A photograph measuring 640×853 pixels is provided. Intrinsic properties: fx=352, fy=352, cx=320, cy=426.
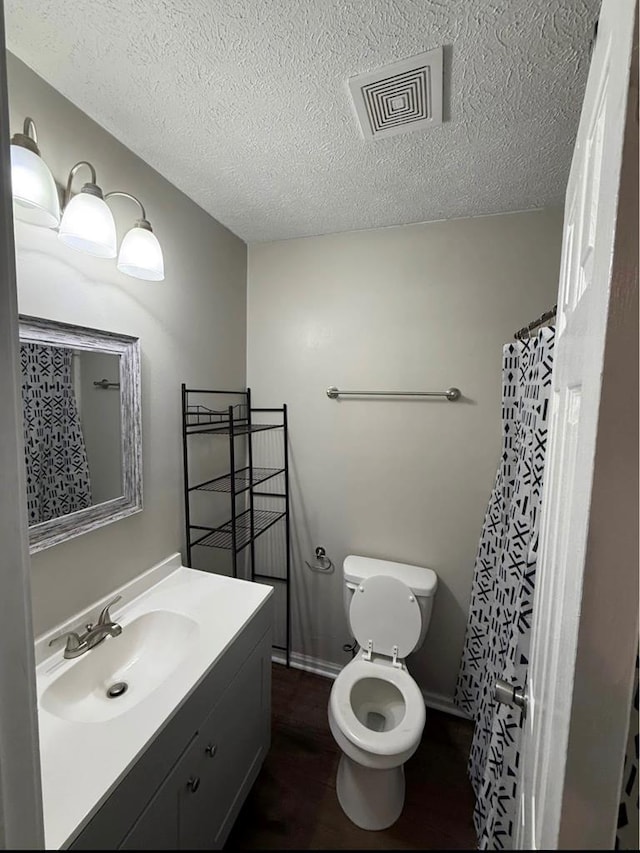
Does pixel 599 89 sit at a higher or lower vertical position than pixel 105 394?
higher

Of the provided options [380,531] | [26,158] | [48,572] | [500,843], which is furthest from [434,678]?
[26,158]

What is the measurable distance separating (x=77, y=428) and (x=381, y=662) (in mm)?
1565

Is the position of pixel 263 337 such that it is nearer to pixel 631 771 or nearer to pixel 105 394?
pixel 105 394

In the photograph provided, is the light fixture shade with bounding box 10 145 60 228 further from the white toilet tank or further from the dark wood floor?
the white toilet tank

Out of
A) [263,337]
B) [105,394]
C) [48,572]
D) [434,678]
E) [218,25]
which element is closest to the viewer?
[218,25]

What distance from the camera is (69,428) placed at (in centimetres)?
106

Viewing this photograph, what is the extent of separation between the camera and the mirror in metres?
0.96

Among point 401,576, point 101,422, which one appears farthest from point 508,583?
point 101,422

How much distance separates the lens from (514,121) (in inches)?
41.2

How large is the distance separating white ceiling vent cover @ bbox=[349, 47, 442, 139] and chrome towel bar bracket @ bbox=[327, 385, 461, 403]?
98 centimetres

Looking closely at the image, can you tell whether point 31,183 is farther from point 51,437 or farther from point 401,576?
point 401,576

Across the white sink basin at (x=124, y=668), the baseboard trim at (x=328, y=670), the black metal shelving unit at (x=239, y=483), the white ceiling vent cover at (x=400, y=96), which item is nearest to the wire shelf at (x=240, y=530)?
the black metal shelving unit at (x=239, y=483)

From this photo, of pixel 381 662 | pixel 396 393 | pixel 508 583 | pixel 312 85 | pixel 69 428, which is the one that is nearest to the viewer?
pixel 312 85

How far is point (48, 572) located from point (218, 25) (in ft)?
4.74
